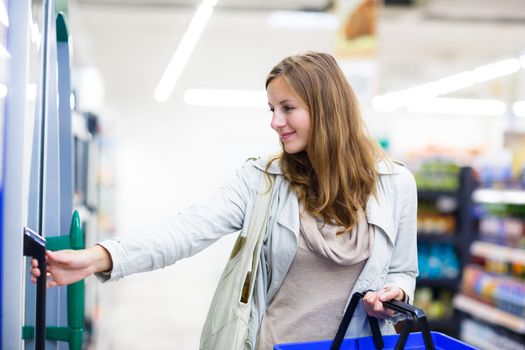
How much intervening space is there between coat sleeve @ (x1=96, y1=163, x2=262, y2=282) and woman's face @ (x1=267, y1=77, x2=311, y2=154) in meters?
0.16

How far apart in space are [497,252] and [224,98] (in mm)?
7458

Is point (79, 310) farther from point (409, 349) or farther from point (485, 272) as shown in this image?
point (485, 272)

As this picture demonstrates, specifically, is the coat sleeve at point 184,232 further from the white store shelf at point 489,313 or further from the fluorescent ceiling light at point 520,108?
the fluorescent ceiling light at point 520,108

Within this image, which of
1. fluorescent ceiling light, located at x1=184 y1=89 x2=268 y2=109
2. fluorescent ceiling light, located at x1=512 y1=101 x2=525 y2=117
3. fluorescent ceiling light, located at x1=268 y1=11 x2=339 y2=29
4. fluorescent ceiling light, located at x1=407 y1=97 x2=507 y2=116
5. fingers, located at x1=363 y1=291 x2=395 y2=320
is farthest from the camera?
fluorescent ceiling light, located at x1=407 y1=97 x2=507 y2=116

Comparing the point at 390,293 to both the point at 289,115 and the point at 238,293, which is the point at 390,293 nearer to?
the point at 238,293

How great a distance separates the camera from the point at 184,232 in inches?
69.0

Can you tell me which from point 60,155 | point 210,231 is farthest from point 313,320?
point 60,155

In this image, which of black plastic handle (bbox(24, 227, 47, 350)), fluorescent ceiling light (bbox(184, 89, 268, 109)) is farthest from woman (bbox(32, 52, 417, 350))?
fluorescent ceiling light (bbox(184, 89, 268, 109))

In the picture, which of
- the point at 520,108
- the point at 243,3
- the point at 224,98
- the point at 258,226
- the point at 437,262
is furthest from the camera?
the point at 520,108

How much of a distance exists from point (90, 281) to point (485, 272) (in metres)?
3.98

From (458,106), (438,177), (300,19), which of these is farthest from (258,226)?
(458,106)

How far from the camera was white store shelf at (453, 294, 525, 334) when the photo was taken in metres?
5.43

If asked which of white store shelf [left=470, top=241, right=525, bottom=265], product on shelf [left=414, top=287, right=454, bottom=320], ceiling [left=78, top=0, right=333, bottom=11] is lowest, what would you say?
product on shelf [left=414, top=287, right=454, bottom=320]

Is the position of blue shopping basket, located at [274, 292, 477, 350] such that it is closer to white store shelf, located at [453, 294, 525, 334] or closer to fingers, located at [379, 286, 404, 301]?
fingers, located at [379, 286, 404, 301]
